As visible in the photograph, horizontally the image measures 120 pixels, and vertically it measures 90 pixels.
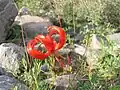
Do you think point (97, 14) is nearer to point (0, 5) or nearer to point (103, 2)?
point (103, 2)

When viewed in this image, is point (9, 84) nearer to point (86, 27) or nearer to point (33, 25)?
point (86, 27)

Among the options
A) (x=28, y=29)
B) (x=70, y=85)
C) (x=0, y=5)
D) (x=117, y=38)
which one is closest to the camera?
(x=70, y=85)

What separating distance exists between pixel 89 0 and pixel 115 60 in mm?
2656

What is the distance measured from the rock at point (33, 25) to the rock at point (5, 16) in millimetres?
263

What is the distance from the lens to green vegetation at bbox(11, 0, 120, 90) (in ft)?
14.4

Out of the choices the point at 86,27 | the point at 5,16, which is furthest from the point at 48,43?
the point at 5,16

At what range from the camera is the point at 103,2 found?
7277 millimetres

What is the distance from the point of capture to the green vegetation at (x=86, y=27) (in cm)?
439

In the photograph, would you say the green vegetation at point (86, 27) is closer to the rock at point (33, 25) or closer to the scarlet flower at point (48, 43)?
the scarlet flower at point (48, 43)

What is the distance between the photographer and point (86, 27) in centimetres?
642

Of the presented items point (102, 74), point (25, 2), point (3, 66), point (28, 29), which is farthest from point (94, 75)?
point (25, 2)

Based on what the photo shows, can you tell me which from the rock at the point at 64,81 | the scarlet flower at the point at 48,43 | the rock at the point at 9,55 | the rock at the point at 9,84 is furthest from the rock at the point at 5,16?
the scarlet flower at the point at 48,43

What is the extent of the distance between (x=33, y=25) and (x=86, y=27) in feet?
5.55

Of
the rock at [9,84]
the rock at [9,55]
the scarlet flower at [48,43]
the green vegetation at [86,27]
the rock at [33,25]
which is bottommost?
the rock at [33,25]
